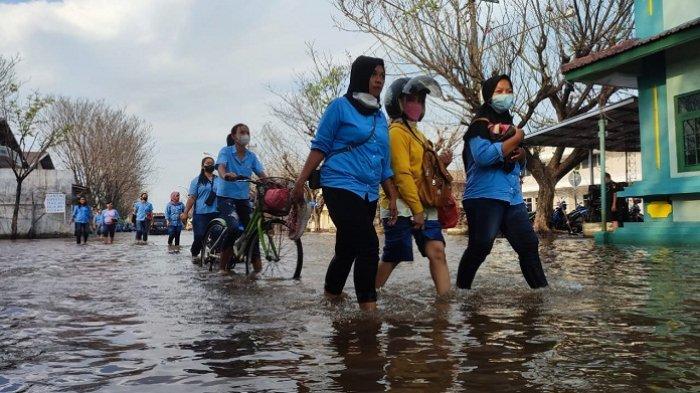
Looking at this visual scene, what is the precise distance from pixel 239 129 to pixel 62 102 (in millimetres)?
47001

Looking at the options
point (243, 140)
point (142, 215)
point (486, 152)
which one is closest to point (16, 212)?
point (142, 215)

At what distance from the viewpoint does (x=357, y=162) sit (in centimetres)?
437

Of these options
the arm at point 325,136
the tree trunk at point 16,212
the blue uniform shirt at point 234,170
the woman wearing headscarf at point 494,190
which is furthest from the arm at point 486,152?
the tree trunk at point 16,212

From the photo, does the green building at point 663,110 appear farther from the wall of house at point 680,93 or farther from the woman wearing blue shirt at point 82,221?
the woman wearing blue shirt at point 82,221

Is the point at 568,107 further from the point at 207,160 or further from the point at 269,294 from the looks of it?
the point at 269,294

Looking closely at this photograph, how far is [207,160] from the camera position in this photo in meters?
10.3

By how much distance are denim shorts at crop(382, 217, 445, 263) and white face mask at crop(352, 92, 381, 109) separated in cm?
86

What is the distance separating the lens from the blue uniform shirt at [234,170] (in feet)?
26.1

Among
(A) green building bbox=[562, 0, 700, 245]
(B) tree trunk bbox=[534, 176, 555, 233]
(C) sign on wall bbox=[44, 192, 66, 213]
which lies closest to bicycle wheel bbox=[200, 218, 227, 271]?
(A) green building bbox=[562, 0, 700, 245]

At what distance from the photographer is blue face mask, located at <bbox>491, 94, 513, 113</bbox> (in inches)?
195

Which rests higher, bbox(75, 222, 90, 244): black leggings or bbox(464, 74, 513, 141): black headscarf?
bbox(464, 74, 513, 141): black headscarf

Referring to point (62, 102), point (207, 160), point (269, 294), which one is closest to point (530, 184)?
point (62, 102)

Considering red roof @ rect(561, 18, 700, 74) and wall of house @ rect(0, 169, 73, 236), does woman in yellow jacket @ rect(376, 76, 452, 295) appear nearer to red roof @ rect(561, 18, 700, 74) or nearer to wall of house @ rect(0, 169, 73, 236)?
red roof @ rect(561, 18, 700, 74)

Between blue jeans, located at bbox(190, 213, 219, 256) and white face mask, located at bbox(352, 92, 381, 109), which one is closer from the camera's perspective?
white face mask, located at bbox(352, 92, 381, 109)
